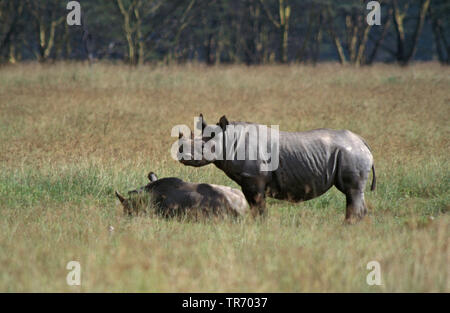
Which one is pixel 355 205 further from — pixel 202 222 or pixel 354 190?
pixel 202 222

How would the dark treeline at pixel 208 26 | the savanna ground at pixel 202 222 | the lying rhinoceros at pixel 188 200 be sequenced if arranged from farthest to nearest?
the dark treeline at pixel 208 26 < the lying rhinoceros at pixel 188 200 < the savanna ground at pixel 202 222

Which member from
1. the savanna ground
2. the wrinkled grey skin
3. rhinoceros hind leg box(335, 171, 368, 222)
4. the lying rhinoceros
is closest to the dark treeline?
the savanna ground

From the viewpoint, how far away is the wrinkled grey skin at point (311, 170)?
232 inches

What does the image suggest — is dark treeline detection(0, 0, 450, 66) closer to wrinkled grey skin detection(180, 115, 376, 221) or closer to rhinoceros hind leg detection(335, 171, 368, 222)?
wrinkled grey skin detection(180, 115, 376, 221)

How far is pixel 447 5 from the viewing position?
27.9m

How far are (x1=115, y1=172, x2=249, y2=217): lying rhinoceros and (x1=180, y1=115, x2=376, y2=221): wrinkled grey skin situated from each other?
0.79 ft

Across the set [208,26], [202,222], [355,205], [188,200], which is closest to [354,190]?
[355,205]

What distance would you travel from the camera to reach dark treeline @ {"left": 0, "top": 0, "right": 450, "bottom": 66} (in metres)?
28.0

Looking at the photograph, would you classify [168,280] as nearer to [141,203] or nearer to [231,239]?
[231,239]

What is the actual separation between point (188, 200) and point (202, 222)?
0.37 m

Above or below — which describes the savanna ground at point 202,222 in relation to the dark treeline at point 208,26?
below

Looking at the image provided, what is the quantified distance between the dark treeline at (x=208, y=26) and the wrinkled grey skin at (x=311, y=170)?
18215 mm

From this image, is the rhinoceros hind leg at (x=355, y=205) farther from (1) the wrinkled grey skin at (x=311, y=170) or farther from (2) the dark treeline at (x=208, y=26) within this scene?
(2) the dark treeline at (x=208, y=26)

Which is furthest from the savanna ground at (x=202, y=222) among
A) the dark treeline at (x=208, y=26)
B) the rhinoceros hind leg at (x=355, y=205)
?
the dark treeline at (x=208, y=26)
